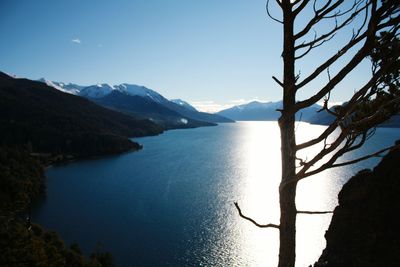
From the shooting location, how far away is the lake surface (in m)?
57.6

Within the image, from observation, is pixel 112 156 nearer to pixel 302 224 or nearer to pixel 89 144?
pixel 89 144

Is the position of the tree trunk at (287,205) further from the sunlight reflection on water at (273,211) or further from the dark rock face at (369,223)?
the sunlight reflection on water at (273,211)

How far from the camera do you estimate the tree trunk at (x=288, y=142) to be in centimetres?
472

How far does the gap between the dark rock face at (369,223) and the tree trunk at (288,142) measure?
98.8 feet

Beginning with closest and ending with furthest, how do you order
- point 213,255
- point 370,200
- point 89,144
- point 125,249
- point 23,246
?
1. point 23,246
2. point 370,200
3. point 213,255
4. point 125,249
5. point 89,144

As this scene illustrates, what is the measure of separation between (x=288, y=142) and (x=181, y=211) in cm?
7445

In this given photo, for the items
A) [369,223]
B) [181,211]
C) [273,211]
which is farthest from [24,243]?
[273,211]

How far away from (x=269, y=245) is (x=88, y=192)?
6011 cm

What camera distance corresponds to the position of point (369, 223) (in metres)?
34.4

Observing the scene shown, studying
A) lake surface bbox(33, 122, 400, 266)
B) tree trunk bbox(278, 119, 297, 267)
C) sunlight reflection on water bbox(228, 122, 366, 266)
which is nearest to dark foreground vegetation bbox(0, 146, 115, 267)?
lake surface bbox(33, 122, 400, 266)

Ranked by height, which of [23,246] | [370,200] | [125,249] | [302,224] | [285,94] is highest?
[285,94]

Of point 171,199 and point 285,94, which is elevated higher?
point 285,94

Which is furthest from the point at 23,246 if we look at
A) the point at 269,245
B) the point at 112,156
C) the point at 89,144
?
the point at 89,144

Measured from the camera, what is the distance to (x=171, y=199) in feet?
282
